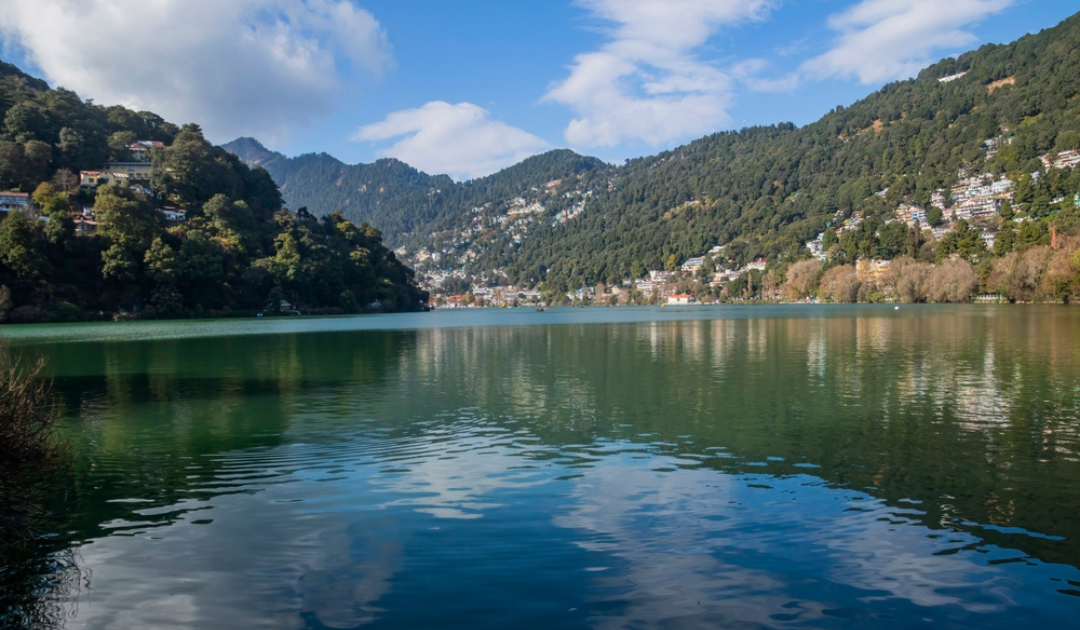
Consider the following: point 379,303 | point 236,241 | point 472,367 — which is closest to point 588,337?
point 472,367

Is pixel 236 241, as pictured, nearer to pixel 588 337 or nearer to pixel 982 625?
pixel 588 337

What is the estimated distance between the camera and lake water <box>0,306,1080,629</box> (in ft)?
19.7

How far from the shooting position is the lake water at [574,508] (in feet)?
19.7

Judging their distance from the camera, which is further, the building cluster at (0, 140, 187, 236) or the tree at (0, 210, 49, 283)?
the building cluster at (0, 140, 187, 236)

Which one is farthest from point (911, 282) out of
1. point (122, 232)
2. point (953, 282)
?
point (122, 232)

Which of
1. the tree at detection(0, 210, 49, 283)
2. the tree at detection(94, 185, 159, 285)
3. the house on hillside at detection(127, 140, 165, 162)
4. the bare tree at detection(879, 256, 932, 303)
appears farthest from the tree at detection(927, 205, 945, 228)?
the tree at detection(0, 210, 49, 283)

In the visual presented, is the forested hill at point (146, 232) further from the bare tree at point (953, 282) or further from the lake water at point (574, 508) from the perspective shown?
the bare tree at point (953, 282)

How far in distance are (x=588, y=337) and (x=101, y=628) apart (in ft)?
130

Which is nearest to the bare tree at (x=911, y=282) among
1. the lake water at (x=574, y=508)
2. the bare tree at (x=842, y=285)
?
the bare tree at (x=842, y=285)

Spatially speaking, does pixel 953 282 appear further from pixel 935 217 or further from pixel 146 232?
pixel 146 232

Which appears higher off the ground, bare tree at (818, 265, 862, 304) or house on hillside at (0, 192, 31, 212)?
house on hillside at (0, 192, 31, 212)

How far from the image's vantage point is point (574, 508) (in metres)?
8.76

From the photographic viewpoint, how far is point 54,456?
795 centimetres

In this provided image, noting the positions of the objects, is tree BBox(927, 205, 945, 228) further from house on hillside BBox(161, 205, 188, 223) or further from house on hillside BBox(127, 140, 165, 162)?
house on hillside BBox(127, 140, 165, 162)
